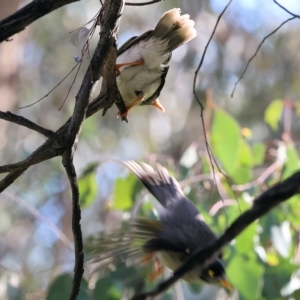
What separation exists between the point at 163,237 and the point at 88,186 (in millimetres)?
1254

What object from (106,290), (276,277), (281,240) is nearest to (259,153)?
(281,240)

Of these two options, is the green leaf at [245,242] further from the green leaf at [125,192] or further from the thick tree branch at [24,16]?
the thick tree branch at [24,16]

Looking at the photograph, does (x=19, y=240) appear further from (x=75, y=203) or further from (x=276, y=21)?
(x=75, y=203)

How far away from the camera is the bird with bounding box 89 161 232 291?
140 centimetres

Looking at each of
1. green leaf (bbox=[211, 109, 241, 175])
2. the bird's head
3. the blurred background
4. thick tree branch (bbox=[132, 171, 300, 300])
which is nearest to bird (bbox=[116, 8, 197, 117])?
green leaf (bbox=[211, 109, 241, 175])

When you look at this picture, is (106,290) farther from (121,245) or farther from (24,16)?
(24,16)

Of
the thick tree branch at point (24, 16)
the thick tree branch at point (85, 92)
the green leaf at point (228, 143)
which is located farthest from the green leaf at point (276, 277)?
the thick tree branch at point (24, 16)

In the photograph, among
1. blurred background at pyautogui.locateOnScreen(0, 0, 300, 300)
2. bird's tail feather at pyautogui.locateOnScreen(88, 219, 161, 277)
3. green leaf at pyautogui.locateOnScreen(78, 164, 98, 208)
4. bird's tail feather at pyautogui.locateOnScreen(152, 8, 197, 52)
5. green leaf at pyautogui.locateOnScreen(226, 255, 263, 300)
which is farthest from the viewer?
blurred background at pyautogui.locateOnScreen(0, 0, 300, 300)

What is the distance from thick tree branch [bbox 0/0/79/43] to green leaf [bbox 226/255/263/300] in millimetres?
1620

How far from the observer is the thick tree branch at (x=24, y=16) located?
3.37 feet

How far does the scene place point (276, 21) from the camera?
8.30 meters

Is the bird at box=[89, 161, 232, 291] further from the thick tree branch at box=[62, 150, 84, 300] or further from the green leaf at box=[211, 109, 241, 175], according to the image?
the green leaf at box=[211, 109, 241, 175]

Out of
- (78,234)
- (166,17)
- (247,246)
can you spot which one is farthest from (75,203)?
(247,246)

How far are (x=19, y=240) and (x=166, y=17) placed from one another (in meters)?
6.34
